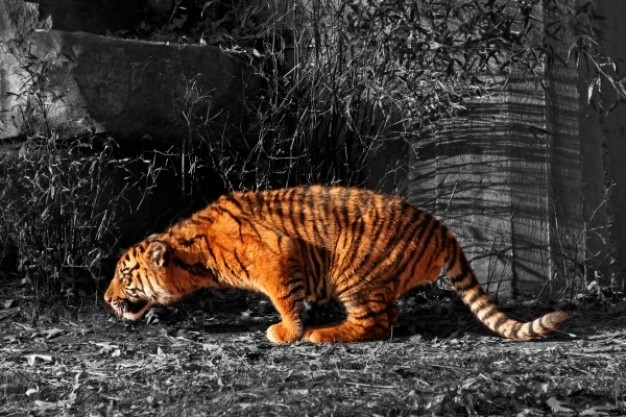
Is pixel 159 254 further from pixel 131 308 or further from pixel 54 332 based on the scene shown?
pixel 54 332

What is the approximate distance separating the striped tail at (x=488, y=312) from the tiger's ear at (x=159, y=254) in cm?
156

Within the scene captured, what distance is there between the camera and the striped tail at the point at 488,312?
19.0 feet

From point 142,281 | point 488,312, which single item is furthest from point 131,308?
point 488,312

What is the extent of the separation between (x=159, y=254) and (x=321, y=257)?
91cm

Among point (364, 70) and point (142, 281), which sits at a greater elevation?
point (364, 70)

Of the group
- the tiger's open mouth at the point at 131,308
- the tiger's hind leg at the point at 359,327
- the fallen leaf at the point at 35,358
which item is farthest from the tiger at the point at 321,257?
the fallen leaf at the point at 35,358

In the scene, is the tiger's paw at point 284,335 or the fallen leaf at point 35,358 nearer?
the fallen leaf at point 35,358

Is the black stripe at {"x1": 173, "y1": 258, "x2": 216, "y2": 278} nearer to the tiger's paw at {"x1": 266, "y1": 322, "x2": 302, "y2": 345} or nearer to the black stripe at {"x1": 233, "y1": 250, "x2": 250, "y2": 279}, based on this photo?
the black stripe at {"x1": 233, "y1": 250, "x2": 250, "y2": 279}

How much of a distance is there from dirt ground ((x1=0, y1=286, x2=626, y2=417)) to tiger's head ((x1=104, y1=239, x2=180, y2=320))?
17cm

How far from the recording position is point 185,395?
15.6 feet

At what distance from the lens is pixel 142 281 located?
6.34m

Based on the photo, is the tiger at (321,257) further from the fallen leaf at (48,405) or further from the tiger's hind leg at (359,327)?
the fallen leaf at (48,405)

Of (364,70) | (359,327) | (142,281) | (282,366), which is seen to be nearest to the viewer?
(282,366)

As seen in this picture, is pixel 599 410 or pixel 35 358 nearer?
pixel 599 410
